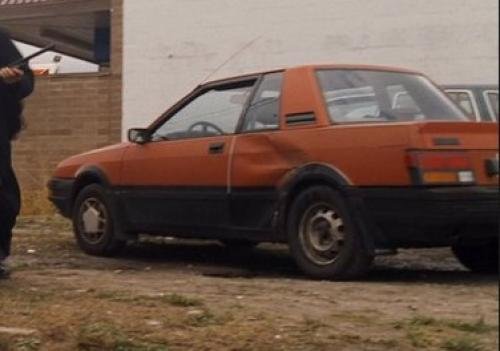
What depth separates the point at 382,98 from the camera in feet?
23.7

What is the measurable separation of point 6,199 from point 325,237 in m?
2.12

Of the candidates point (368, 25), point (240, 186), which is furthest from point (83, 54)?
point (240, 186)

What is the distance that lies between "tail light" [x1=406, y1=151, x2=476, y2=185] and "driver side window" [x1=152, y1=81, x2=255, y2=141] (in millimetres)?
1790

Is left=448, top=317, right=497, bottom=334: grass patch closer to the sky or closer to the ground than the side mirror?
closer to the ground

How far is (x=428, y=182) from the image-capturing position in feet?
21.1

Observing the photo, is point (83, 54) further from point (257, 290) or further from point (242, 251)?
point (257, 290)

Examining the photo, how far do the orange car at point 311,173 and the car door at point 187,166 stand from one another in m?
0.01

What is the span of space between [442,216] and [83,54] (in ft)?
76.5

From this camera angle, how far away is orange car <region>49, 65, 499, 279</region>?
646 cm

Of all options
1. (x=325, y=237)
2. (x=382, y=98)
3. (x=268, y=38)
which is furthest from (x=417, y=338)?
(x=268, y=38)

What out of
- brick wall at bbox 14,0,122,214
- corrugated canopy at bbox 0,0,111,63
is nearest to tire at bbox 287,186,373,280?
brick wall at bbox 14,0,122,214

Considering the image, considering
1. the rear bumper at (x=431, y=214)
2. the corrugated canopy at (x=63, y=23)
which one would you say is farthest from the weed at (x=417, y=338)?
the corrugated canopy at (x=63, y=23)

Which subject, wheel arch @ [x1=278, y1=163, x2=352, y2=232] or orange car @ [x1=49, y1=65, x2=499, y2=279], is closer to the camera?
orange car @ [x1=49, y1=65, x2=499, y2=279]

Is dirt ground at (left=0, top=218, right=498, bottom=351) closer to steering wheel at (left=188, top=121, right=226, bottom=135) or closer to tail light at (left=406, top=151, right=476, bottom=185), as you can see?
tail light at (left=406, top=151, right=476, bottom=185)
